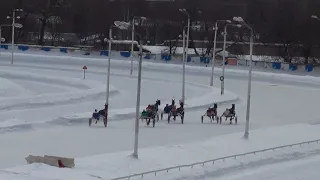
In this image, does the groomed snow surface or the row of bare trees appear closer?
the groomed snow surface

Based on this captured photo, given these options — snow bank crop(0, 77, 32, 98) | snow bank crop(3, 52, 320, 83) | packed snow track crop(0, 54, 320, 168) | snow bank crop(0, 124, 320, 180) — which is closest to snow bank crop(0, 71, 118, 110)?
packed snow track crop(0, 54, 320, 168)

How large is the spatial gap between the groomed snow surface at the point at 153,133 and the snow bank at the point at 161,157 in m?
0.03

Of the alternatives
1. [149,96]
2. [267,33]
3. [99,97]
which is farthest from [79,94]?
[267,33]

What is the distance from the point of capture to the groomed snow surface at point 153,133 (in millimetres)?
21438

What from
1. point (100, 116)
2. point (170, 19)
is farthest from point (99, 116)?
point (170, 19)

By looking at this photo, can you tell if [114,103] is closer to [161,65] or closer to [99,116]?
[99,116]

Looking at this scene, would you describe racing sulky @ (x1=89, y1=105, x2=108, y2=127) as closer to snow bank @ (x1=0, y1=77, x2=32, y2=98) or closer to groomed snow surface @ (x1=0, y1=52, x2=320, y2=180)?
groomed snow surface @ (x1=0, y1=52, x2=320, y2=180)

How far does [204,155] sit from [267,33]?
78.4m

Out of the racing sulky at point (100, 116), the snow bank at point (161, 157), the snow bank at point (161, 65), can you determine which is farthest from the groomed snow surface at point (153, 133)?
the snow bank at point (161, 65)

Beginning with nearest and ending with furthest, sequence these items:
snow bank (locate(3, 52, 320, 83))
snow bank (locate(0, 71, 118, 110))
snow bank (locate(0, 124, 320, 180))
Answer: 1. snow bank (locate(0, 124, 320, 180))
2. snow bank (locate(0, 71, 118, 110))
3. snow bank (locate(3, 52, 320, 83))

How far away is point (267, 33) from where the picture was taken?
3954 inches

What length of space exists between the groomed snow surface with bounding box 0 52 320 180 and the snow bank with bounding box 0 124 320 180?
3 cm

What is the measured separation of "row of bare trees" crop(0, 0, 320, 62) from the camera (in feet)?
300

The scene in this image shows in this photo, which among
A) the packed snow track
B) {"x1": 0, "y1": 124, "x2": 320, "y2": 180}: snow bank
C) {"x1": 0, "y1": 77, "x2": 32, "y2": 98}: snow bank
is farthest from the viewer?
{"x1": 0, "y1": 77, "x2": 32, "y2": 98}: snow bank
